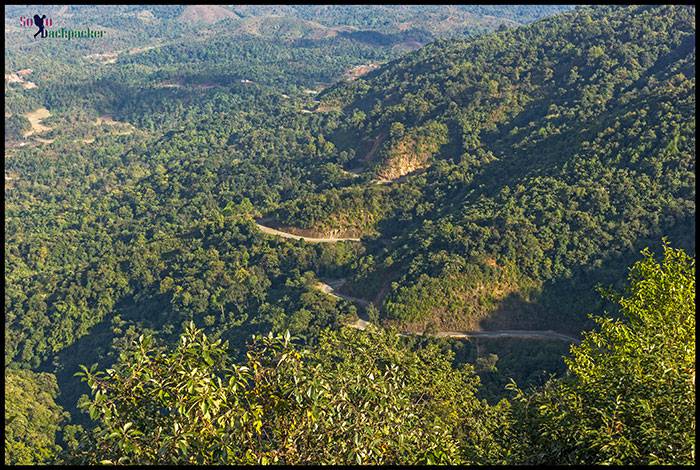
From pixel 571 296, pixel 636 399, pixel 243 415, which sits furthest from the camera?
pixel 571 296

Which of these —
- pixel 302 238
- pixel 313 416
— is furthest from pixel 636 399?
pixel 302 238

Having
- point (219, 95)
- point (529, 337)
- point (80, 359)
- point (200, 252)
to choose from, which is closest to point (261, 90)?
point (219, 95)

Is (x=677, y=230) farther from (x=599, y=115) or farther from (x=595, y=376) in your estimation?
(x=595, y=376)

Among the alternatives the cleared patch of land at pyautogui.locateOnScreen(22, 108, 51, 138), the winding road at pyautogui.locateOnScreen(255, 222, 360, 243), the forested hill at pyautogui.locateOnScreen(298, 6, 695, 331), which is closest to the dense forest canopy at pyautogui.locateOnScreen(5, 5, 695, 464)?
the forested hill at pyautogui.locateOnScreen(298, 6, 695, 331)

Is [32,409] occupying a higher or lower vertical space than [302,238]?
lower

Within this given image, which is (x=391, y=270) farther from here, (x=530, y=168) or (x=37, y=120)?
(x=37, y=120)

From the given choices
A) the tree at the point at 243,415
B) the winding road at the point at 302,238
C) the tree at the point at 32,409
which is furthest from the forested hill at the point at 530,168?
the tree at the point at 243,415

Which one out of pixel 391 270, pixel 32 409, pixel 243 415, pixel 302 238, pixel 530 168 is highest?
pixel 243 415

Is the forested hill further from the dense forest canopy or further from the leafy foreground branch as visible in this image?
the leafy foreground branch
